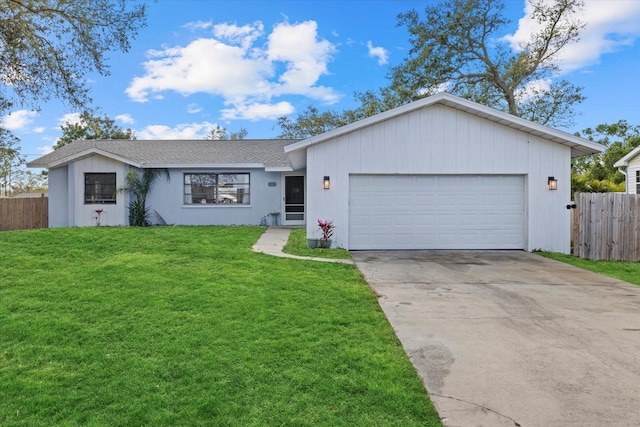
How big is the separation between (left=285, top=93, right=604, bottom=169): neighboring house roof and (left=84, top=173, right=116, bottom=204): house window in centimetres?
876

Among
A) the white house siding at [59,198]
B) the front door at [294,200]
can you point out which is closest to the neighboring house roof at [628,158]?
the front door at [294,200]

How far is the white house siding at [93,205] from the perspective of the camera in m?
15.0

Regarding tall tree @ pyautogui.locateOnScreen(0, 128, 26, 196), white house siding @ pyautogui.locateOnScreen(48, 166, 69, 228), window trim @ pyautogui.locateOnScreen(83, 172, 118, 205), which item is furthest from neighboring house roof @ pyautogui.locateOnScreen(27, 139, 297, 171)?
tall tree @ pyautogui.locateOnScreen(0, 128, 26, 196)

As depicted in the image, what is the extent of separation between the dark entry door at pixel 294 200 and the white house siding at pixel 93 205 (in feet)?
20.6

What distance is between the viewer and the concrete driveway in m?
2.86

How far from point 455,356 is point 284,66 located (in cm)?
2154

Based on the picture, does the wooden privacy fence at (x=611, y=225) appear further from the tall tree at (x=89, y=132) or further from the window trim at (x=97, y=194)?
the tall tree at (x=89, y=132)

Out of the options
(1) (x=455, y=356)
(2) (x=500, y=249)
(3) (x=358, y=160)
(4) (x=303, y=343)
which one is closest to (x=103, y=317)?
(4) (x=303, y=343)

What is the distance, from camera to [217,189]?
16.3 m

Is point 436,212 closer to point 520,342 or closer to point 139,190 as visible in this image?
point 520,342

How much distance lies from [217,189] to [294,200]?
3228mm

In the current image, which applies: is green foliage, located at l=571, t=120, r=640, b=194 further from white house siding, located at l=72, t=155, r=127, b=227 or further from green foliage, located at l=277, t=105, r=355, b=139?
white house siding, located at l=72, t=155, r=127, b=227

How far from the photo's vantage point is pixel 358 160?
10.3 metres

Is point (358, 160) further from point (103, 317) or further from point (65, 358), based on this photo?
point (65, 358)
